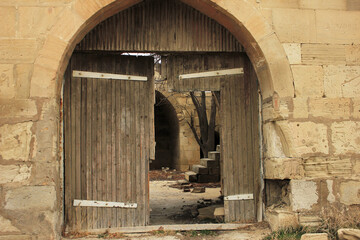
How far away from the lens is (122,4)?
431 centimetres

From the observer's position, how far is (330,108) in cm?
432

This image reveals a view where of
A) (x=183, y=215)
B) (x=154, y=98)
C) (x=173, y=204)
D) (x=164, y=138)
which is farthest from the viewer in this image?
(x=164, y=138)

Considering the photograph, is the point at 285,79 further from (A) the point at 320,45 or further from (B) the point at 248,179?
(B) the point at 248,179

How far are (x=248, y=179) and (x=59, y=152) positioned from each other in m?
2.66

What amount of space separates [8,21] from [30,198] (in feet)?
6.81

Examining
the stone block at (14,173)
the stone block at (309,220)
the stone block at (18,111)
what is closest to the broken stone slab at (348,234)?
the stone block at (309,220)

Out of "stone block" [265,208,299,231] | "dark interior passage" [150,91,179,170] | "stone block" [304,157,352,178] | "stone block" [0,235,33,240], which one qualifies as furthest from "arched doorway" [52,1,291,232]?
"dark interior passage" [150,91,179,170]

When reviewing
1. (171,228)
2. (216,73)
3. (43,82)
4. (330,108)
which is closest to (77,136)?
(43,82)

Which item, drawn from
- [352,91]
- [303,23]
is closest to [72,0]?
[303,23]

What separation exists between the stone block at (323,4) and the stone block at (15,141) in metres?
3.75

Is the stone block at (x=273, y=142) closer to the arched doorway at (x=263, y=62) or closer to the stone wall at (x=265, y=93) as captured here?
the stone wall at (x=265, y=93)

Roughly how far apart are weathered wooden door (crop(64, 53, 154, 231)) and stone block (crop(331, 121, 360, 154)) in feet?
8.08

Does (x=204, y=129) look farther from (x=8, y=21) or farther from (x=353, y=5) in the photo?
(x=8, y=21)

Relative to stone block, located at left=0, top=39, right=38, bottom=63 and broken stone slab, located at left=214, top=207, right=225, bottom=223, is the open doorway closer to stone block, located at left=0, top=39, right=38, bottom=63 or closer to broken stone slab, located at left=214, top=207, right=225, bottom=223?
broken stone slab, located at left=214, top=207, right=225, bottom=223
